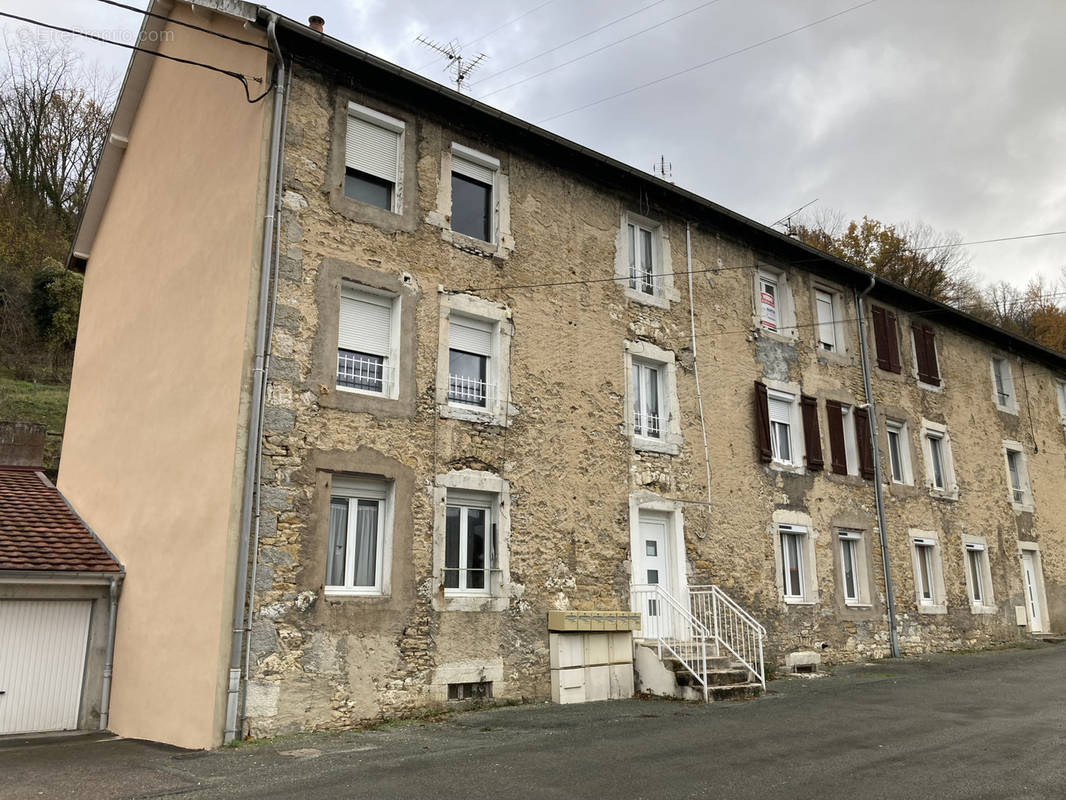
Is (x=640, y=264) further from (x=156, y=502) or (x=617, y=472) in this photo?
(x=156, y=502)

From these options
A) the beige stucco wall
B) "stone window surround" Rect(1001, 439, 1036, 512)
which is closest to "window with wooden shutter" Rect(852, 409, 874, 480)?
"stone window surround" Rect(1001, 439, 1036, 512)

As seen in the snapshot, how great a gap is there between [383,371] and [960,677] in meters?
9.91

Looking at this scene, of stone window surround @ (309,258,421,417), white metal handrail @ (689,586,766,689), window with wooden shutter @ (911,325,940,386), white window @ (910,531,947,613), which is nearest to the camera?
stone window surround @ (309,258,421,417)

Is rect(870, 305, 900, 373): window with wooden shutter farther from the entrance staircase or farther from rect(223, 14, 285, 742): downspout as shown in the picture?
rect(223, 14, 285, 742): downspout

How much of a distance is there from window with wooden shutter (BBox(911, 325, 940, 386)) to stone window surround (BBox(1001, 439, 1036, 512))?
3.09 meters

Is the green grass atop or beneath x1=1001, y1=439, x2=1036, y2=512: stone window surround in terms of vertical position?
atop

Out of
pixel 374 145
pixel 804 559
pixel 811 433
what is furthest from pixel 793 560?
pixel 374 145

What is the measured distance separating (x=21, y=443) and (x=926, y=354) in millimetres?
18470

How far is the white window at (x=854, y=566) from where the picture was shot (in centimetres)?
1530

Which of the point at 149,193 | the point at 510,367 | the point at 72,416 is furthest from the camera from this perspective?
the point at 72,416

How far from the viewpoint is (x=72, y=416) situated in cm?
1516

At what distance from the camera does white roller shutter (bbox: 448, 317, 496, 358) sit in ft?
36.8

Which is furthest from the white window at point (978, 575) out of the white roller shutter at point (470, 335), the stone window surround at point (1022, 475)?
the white roller shutter at point (470, 335)

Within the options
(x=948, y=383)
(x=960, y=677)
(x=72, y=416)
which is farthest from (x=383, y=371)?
(x=948, y=383)
